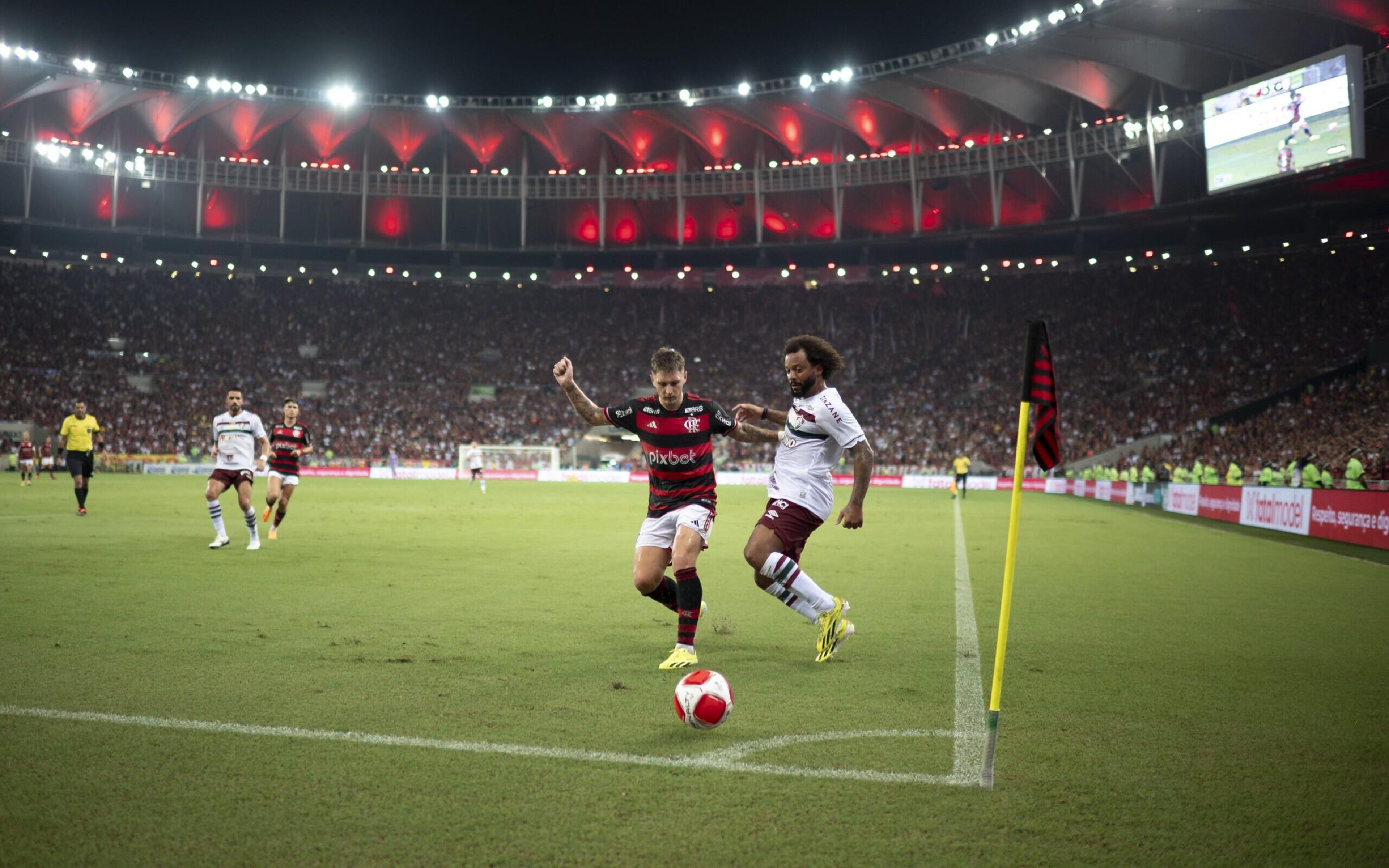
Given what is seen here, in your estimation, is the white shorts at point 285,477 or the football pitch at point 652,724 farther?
the white shorts at point 285,477

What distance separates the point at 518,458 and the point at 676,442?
4629cm

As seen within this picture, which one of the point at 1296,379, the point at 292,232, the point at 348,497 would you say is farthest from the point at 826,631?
the point at 292,232

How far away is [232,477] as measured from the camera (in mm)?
12852

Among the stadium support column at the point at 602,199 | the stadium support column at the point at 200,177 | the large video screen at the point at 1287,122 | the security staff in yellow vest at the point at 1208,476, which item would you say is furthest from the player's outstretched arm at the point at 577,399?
the stadium support column at the point at 200,177

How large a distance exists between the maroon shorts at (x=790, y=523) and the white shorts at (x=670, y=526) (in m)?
0.40

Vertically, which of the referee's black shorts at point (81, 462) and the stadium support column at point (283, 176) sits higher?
the stadium support column at point (283, 176)

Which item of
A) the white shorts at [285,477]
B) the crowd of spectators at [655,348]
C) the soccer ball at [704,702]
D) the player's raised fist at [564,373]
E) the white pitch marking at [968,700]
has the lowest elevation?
the white pitch marking at [968,700]

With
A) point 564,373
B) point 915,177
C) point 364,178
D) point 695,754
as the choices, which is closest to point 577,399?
point 564,373

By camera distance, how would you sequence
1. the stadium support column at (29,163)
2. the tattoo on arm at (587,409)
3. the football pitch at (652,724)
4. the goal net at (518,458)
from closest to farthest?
1. the football pitch at (652,724)
2. the tattoo on arm at (587,409)
3. the goal net at (518,458)
4. the stadium support column at (29,163)

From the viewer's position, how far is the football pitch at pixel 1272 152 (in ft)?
106

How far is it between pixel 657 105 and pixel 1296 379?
119 feet

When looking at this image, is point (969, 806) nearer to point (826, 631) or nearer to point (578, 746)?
point (578, 746)

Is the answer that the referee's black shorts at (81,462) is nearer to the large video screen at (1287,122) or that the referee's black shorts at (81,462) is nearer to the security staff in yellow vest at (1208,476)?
the security staff in yellow vest at (1208,476)

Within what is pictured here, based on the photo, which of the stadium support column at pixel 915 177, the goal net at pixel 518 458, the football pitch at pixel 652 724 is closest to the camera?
the football pitch at pixel 652 724
